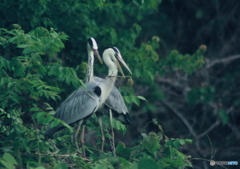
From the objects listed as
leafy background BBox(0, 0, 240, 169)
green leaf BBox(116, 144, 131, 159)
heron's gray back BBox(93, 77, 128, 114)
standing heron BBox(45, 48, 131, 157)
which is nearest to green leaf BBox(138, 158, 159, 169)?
leafy background BBox(0, 0, 240, 169)

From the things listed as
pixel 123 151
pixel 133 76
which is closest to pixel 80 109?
pixel 123 151

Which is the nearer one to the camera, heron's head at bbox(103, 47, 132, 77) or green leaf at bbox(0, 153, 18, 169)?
green leaf at bbox(0, 153, 18, 169)

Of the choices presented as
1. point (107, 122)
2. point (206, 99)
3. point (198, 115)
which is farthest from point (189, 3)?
point (206, 99)

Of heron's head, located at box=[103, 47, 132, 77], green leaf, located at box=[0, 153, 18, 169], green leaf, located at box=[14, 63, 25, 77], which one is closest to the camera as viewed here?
green leaf, located at box=[0, 153, 18, 169]

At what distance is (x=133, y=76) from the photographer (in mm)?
5754

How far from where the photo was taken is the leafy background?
5.56m

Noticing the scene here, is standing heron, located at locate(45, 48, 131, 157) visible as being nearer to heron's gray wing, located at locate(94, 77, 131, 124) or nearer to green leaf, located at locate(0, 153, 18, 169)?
heron's gray wing, located at locate(94, 77, 131, 124)

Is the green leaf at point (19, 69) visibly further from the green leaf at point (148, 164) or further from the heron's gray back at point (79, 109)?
the heron's gray back at point (79, 109)

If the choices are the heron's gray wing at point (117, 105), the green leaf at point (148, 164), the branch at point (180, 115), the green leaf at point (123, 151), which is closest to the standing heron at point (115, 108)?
the heron's gray wing at point (117, 105)

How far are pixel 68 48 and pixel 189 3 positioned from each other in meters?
3.67

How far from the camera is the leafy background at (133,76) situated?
5.56 m

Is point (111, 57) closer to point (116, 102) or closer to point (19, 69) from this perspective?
point (116, 102)

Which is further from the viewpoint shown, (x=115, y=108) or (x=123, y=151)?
(x=115, y=108)

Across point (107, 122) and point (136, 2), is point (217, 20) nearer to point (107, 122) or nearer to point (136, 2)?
point (136, 2)
